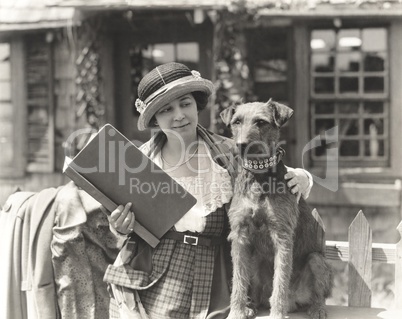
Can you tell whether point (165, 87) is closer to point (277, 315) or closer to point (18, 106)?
point (277, 315)

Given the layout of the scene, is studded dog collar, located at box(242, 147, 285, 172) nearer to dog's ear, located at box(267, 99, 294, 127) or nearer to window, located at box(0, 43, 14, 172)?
dog's ear, located at box(267, 99, 294, 127)

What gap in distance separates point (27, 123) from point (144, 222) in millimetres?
6412

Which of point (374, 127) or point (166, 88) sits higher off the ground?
point (374, 127)

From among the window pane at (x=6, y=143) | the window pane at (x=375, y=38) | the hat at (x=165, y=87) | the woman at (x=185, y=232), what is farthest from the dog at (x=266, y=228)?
the window pane at (x=6, y=143)

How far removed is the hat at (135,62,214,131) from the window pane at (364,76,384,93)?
4919 millimetres

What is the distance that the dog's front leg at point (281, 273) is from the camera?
9.50 feet

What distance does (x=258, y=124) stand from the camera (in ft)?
9.77

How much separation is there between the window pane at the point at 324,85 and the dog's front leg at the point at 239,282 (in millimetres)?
5172

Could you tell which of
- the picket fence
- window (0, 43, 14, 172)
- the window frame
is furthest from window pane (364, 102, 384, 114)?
window (0, 43, 14, 172)

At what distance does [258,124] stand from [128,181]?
0.79 meters

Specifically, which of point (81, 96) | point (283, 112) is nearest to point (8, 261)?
point (283, 112)

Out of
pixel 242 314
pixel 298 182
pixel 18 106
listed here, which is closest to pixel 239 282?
pixel 242 314

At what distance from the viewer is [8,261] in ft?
11.8

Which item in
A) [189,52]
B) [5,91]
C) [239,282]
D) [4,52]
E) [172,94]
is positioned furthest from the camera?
[5,91]
